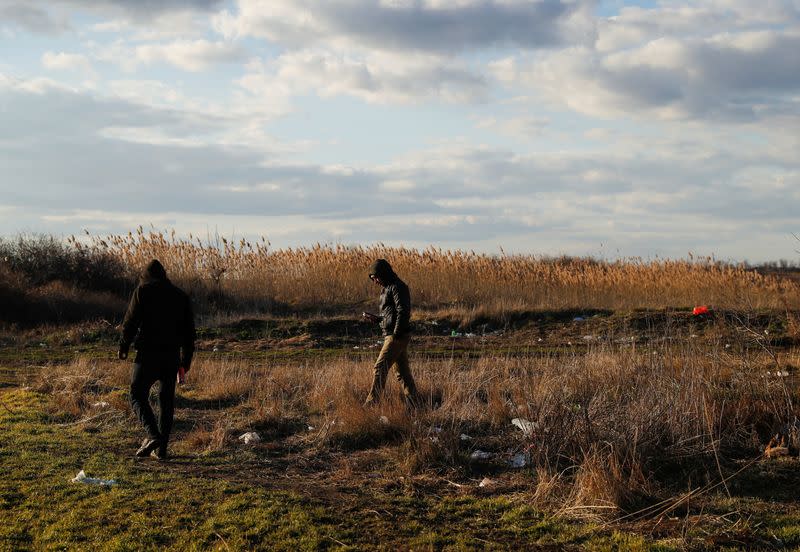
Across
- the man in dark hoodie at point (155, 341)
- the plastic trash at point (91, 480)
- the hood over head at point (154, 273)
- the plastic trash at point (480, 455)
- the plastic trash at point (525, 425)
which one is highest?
the hood over head at point (154, 273)

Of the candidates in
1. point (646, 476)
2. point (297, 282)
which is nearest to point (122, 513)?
point (646, 476)

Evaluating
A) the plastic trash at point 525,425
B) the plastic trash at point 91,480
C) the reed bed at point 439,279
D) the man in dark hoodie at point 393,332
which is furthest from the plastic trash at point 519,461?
the reed bed at point 439,279

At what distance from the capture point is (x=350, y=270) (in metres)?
30.2

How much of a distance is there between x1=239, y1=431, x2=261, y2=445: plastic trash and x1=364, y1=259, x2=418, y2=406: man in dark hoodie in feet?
4.90

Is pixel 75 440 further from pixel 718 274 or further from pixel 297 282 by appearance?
pixel 718 274

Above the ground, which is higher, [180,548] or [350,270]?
[350,270]

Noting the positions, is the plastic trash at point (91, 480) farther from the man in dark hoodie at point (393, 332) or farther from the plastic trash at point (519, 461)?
the plastic trash at point (519, 461)

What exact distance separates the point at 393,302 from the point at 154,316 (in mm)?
3276

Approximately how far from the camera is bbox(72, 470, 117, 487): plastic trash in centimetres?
875

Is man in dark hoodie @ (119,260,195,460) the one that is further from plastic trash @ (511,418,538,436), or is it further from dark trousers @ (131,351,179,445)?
plastic trash @ (511,418,538,436)

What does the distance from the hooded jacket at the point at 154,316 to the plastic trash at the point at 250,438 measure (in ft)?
4.79

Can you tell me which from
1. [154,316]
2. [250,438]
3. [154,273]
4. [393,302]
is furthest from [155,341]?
[393,302]

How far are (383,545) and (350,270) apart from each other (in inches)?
923

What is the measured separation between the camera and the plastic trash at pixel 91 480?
875 cm
